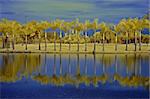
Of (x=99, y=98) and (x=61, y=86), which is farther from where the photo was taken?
(x=61, y=86)

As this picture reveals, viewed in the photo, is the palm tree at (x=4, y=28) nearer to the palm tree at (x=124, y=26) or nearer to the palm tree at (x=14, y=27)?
the palm tree at (x=14, y=27)

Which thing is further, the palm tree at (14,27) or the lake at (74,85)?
the palm tree at (14,27)

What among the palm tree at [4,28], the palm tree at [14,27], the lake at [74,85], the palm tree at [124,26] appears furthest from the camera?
the palm tree at [14,27]

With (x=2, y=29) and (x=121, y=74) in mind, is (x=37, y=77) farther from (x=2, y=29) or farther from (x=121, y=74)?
(x=2, y=29)

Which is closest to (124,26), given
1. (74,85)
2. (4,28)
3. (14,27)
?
(14,27)

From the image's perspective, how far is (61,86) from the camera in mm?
22453

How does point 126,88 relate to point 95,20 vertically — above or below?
below

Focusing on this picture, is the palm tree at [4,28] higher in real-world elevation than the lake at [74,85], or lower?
higher

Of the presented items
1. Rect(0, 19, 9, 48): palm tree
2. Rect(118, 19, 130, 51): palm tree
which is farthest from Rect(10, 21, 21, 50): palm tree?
Rect(118, 19, 130, 51): palm tree

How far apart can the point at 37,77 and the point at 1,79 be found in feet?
9.06

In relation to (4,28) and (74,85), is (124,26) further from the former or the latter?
(74,85)

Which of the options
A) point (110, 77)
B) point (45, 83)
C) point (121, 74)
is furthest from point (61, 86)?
point (121, 74)

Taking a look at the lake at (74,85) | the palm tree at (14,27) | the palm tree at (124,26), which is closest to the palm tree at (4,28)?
the palm tree at (14,27)

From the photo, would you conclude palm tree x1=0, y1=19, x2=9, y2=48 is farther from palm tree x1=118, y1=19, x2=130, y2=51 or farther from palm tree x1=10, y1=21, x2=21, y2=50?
palm tree x1=118, y1=19, x2=130, y2=51
